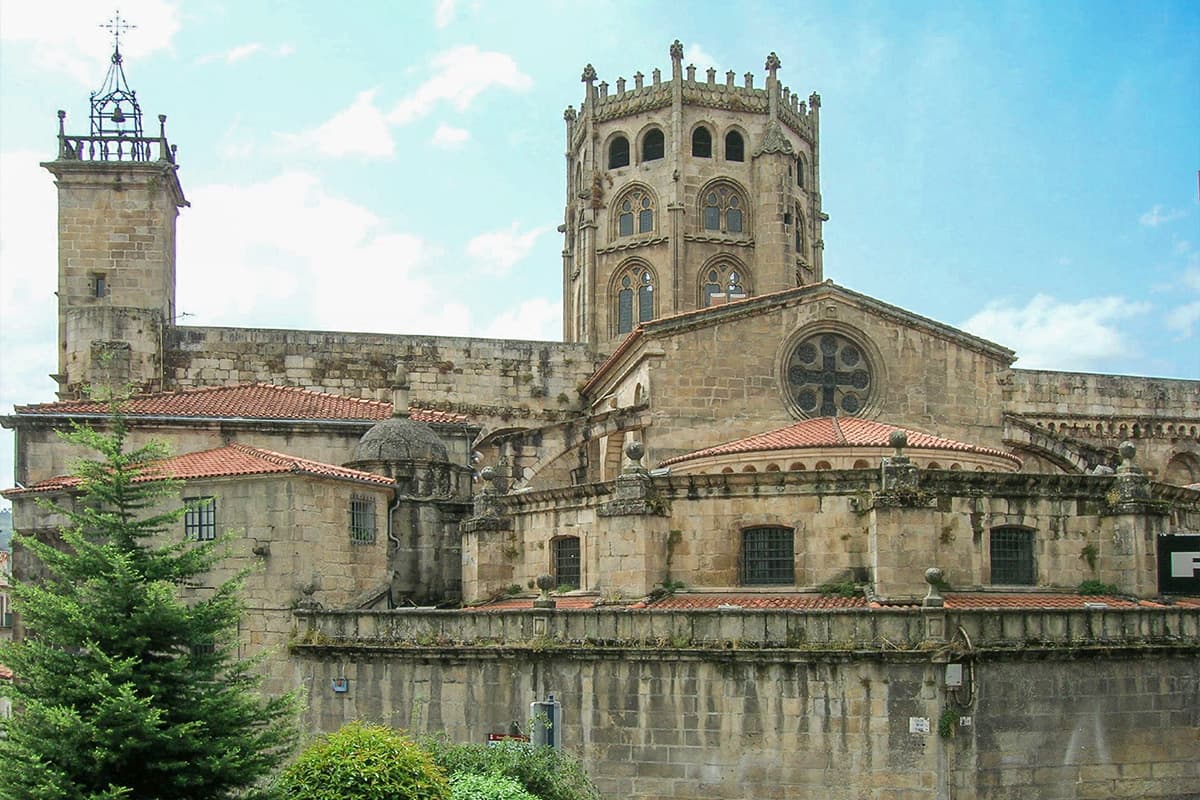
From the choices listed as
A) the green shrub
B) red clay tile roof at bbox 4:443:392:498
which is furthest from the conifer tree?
red clay tile roof at bbox 4:443:392:498

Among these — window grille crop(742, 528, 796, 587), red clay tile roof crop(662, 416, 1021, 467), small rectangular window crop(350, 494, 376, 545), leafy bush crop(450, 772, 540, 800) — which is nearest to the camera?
leafy bush crop(450, 772, 540, 800)

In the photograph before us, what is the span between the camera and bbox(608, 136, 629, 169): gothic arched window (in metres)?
54.9

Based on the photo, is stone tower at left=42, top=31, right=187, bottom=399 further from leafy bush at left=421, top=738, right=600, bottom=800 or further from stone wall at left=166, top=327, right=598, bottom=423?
leafy bush at left=421, top=738, right=600, bottom=800

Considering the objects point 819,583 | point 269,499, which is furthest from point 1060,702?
point 269,499

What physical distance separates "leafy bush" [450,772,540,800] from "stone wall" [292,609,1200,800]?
4.81 meters

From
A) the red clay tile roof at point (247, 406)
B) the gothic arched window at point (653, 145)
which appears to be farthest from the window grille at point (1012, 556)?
the gothic arched window at point (653, 145)

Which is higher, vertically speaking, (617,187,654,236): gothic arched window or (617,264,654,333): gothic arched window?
(617,187,654,236): gothic arched window

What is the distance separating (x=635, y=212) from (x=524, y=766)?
34224mm

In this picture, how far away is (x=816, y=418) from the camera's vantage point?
35.6 meters

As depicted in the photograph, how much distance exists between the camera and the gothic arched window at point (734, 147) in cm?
5462

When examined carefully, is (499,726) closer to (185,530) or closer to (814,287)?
(185,530)

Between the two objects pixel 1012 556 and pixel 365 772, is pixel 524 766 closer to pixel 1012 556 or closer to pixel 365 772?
pixel 365 772

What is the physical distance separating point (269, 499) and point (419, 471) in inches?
206

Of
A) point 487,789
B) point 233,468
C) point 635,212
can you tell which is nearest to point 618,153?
point 635,212
